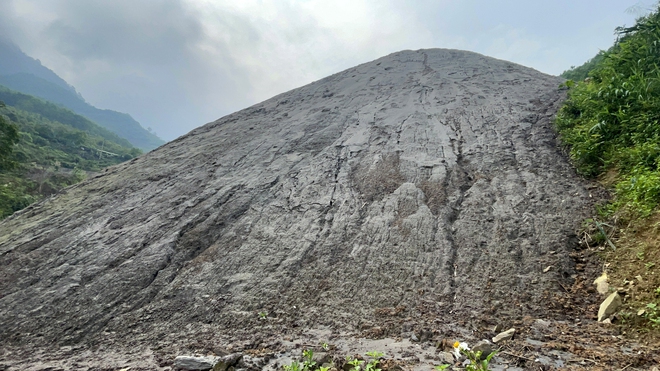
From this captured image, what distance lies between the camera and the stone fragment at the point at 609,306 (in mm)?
3152

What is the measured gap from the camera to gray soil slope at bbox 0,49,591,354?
3.85 meters

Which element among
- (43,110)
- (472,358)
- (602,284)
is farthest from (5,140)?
(43,110)

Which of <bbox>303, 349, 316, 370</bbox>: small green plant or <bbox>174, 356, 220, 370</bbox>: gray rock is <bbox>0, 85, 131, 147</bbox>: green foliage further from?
<bbox>303, 349, 316, 370</bbox>: small green plant

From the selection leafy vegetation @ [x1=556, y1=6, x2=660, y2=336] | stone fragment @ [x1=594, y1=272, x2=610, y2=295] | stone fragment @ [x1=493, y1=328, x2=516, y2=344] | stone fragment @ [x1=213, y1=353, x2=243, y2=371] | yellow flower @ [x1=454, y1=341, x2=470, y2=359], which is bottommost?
stone fragment @ [x1=213, y1=353, x2=243, y2=371]

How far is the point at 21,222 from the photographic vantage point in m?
6.40

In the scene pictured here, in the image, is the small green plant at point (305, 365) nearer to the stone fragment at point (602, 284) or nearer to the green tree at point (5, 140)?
the stone fragment at point (602, 284)

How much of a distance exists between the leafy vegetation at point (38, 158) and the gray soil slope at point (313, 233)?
13.8 meters

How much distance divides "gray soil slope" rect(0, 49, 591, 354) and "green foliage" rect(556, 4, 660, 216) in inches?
18.6

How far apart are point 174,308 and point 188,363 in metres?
1.30

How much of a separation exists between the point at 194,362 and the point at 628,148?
6.18 metres

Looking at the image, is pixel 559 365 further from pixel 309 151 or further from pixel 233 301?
pixel 309 151

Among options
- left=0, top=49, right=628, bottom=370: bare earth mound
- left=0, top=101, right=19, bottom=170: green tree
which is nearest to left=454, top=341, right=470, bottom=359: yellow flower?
left=0, top=49, right=628, bottom=370: bare earth mound

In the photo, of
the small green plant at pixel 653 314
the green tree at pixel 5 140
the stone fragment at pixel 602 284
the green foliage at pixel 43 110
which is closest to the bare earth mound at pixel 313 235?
the stone fragment at pixel 602 284

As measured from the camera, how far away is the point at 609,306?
3.18 meters
